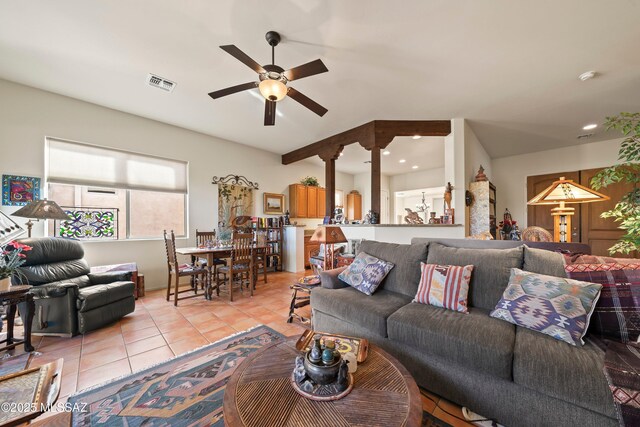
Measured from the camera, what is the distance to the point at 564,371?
1.12 metres

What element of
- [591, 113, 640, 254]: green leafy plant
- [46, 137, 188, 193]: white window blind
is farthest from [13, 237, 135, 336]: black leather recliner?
[591, 113, 640, 254]: green leafy plant

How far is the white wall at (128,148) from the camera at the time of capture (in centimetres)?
295

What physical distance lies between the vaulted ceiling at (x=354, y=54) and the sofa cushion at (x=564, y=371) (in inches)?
92.2

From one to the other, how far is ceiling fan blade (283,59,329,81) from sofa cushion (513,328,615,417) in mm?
2319

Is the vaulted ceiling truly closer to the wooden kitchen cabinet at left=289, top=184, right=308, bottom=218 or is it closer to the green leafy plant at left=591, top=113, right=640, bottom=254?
the green leafy plant at left=591, top=113, right=640, bottom=254

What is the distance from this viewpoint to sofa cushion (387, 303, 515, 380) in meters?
1.28

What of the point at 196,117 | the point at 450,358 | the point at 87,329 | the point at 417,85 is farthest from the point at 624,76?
the point at 87,329

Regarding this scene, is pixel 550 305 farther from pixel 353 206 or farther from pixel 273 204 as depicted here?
→ pixel 353 206

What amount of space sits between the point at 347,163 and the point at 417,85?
143 inches

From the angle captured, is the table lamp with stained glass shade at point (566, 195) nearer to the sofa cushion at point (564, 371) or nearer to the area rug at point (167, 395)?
the sofa cushion at point (564, 371)

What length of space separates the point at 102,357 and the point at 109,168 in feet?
9.33

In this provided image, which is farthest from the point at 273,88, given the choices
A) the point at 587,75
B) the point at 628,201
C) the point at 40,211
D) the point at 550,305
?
the point at 587,75

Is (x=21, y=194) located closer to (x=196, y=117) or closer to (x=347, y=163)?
(x=196, y=117)

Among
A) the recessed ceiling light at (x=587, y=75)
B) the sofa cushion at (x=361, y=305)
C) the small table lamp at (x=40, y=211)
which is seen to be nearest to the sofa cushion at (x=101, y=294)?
the small table lamp at (x=40, y=211)
